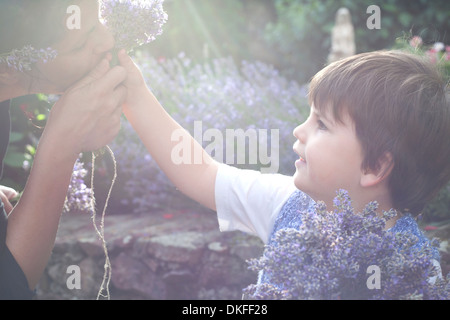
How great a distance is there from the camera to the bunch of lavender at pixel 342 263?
105 cm

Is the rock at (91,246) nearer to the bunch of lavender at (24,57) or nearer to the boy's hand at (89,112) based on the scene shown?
the boy's hand at (89,112)

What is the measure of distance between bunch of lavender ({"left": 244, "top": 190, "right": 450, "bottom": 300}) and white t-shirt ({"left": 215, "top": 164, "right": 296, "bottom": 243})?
76 cm

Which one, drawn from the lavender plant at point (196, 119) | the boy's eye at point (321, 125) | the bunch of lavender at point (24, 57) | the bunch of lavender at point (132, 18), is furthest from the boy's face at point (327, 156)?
the lavender plant at point (196, 119)

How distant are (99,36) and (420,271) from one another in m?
1.27

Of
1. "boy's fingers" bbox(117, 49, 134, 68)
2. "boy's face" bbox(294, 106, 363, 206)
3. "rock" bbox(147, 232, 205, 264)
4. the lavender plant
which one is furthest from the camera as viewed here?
the lavender plant

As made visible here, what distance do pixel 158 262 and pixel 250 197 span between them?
104 centimetres

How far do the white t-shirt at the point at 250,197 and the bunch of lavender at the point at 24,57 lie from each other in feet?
2.57

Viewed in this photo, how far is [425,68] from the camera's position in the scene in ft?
5.37

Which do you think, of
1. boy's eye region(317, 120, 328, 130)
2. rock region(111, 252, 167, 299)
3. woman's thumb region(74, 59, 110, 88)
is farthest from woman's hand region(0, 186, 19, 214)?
boy's eye region(317, 120, 328, 130)

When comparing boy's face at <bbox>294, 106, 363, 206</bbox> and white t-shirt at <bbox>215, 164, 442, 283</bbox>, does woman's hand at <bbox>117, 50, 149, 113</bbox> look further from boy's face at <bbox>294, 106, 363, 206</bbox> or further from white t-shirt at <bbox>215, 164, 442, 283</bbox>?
boy's face at <bbox>294, 106, 363, 206</bbox>

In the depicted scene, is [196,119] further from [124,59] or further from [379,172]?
[379,172]

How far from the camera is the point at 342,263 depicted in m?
1.06

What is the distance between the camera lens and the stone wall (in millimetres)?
2691
